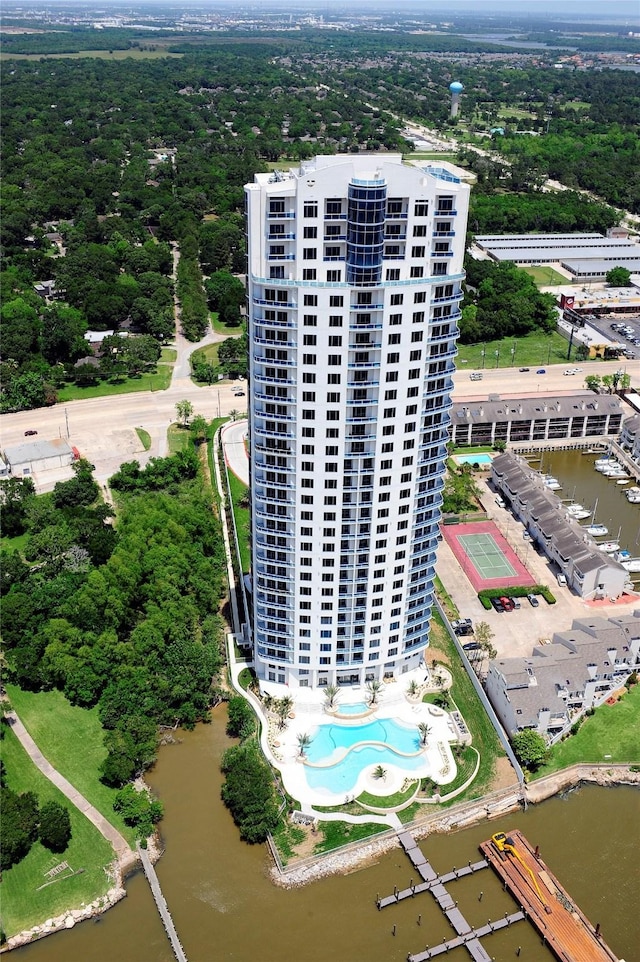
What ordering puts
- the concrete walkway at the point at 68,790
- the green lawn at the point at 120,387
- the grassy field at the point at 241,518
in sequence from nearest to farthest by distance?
1. the concrete walkway at the point at 68,790
2. the grassy field at the point at 241,518
3. the green lawn at the point at 120,387

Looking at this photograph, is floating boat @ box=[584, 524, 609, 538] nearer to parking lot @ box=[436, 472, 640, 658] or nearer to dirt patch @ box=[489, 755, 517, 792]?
parking lot @ box=[436, 472, 640, 658]

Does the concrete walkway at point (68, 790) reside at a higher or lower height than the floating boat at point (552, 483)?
lower

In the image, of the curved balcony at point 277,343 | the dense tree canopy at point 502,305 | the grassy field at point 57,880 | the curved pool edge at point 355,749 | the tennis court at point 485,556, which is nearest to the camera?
the grassy field at point 57,880

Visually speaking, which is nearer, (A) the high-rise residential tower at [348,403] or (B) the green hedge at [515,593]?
(A) the high-rise residential tower at [348,403]

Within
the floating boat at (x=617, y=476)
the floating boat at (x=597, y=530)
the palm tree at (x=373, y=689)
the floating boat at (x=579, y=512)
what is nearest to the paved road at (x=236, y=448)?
the palm tree at (x=373, y=689)

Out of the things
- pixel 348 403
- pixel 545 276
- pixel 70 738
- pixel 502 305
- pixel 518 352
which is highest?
pixel 348 403

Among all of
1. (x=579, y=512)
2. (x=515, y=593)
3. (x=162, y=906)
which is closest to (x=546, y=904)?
(x=162, y=906)

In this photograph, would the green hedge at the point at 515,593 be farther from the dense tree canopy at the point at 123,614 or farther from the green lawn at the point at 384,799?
the dense tree canopy at the point at 123,614

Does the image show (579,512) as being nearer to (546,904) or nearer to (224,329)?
(546,904)
